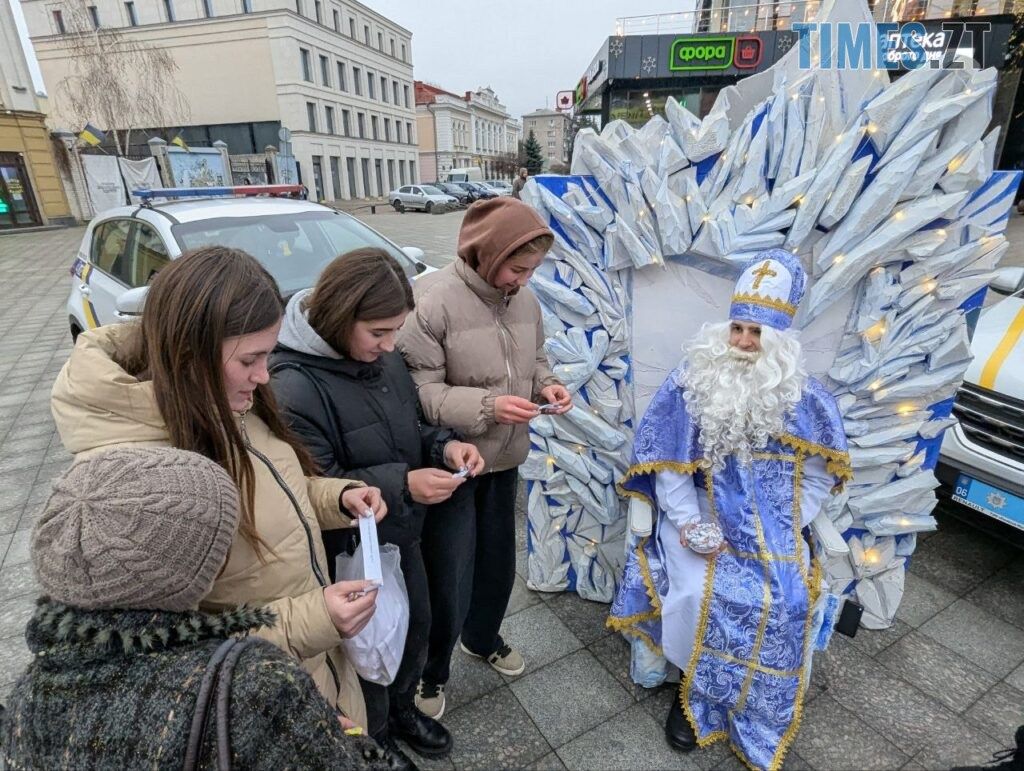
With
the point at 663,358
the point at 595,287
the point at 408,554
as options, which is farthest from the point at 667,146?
the point at 408,554

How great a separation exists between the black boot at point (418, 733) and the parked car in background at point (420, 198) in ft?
87.8

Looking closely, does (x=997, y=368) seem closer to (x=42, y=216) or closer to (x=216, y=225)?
(x=216, y=225)

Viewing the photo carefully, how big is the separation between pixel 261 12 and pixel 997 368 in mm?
39555

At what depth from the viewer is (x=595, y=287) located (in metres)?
2.33

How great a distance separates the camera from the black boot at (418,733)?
201cm

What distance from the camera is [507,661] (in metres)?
2.38

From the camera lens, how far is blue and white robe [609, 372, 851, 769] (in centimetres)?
192

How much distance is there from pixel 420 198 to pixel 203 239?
24939 mm

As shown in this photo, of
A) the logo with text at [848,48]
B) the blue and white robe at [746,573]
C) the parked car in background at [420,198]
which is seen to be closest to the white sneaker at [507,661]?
the blue and white robe at [746,573]

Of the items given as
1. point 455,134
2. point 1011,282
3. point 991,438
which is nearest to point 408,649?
point 991,438

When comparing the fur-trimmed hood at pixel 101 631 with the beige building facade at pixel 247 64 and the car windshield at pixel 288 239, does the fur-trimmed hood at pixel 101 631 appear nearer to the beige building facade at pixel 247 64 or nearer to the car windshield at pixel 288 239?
the car windshield at pixel 288 239

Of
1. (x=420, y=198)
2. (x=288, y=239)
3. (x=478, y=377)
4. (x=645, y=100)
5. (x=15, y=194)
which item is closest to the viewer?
(x=478, y=377)

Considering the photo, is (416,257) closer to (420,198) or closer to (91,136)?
(91,136)

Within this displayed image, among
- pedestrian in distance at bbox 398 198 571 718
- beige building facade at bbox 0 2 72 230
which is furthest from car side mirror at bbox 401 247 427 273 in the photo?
beige building facade at bbox 0 2 72 230
